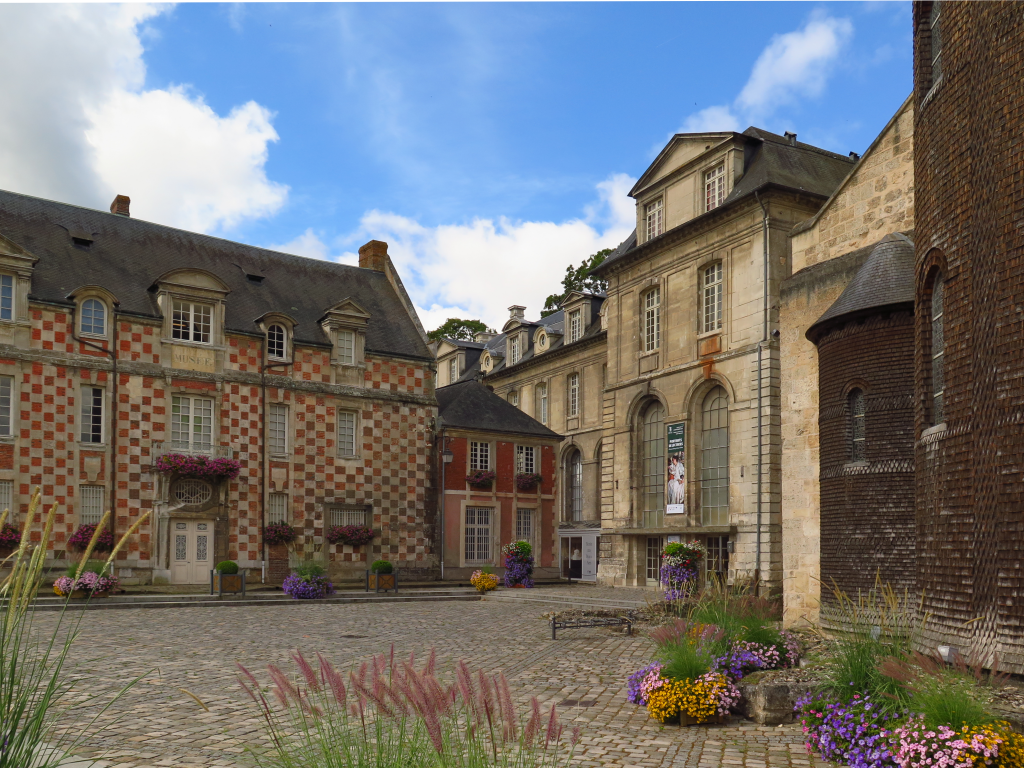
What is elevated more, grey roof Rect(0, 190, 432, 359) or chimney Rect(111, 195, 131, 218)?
chimney Rect(111, 195, 131, 218)

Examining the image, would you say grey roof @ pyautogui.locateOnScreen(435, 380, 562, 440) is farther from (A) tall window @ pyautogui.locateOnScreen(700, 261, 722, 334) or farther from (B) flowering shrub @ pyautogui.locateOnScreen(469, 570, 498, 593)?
(A) tall window @ pyautogui.locateOnScreen(700, 261, 722, 334)

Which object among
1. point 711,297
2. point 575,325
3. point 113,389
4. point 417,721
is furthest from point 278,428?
point 417,721

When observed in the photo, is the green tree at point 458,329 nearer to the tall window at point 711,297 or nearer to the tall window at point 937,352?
the tall window at point 711,297

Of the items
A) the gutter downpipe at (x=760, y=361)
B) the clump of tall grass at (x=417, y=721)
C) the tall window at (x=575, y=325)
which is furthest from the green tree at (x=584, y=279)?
the clump of tall grass at (x=417, y=721)

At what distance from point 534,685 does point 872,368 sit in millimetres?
7197

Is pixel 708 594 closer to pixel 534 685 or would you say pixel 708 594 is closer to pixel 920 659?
pixel 534 685

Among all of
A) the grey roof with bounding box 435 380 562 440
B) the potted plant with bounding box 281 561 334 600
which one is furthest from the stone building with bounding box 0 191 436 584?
the potted plant with bounding box 281 561 334 600

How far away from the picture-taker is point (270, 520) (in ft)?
95.9

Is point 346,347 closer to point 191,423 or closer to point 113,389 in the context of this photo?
point 191,423

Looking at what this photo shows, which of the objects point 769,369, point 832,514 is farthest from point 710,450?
point 832,514

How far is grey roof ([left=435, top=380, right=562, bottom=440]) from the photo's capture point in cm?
3406

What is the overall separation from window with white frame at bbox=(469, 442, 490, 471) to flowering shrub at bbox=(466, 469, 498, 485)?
18 centimetres

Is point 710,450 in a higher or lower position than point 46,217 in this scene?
lower

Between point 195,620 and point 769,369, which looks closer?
point 195,620
